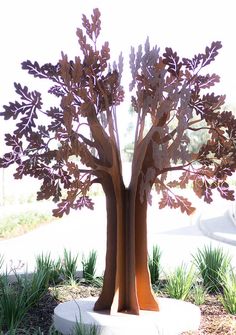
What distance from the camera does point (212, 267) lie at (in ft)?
19.2

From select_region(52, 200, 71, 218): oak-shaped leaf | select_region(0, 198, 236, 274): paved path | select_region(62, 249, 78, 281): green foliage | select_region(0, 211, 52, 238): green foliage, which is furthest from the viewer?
select_region(0, 211, 52, 238): green foliage

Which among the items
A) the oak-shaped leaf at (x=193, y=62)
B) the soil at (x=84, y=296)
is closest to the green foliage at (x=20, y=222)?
the soil at (x=84, y=296)

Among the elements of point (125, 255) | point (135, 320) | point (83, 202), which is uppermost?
point (83, 202)

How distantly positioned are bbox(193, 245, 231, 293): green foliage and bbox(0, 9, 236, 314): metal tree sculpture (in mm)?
1159

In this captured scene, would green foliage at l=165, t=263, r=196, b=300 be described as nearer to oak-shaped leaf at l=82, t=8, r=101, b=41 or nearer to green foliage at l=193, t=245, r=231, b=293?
green foliage at l=193, t=245, r=231, b=293

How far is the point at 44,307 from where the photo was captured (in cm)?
511

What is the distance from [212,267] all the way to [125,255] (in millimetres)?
1493

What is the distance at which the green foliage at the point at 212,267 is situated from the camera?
18.7 ft

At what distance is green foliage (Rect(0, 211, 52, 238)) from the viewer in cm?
1418

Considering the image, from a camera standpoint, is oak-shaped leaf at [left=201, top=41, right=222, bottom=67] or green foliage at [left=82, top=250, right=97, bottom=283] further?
green foliage at [left=82, top=250, right=97, bottom=283]

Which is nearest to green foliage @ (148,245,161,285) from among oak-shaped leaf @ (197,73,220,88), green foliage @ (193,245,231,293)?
green foliage @ (193,245,231,293)

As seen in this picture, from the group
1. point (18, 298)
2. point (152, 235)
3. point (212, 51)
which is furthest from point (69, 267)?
point (152, 235)

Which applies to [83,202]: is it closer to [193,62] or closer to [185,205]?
[185,205]

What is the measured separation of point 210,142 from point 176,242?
7.49 metres
